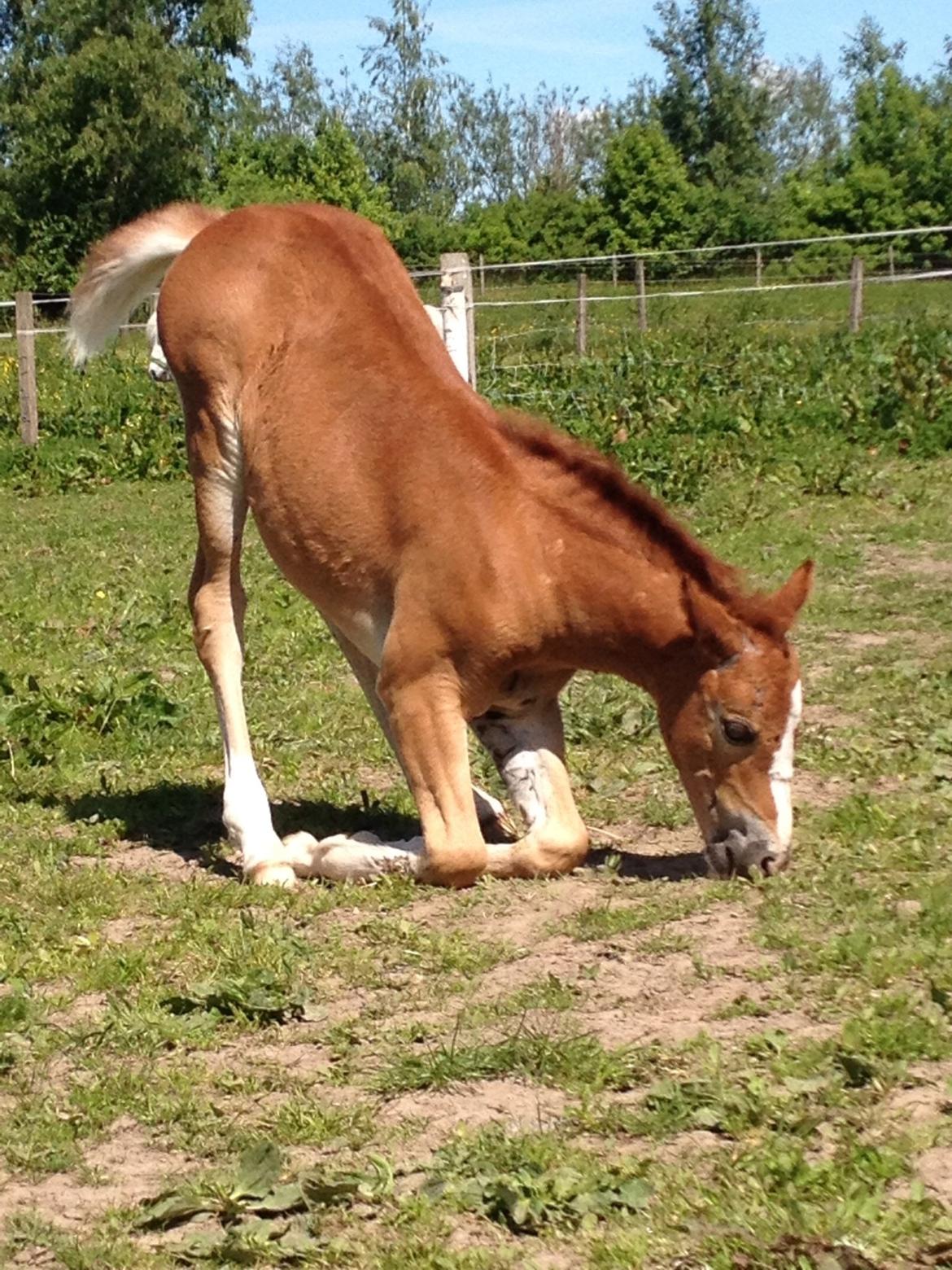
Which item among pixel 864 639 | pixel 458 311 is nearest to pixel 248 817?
pixel 864 639

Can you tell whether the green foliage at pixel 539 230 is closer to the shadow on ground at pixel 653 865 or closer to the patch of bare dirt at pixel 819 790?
the patch of bare dirt at pixel 819 790

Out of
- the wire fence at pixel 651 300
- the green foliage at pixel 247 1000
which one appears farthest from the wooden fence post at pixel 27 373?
the green foliage at pixel 247 1000

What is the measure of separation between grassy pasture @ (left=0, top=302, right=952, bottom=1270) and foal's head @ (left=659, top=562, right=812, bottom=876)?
0.58 feet

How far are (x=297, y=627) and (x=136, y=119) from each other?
37.1 metres

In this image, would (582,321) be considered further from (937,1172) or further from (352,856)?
(937,1172)

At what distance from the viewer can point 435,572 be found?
5410 mm

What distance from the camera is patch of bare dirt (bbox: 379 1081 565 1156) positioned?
11.8ft

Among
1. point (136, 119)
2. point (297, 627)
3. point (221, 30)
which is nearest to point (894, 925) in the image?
point (297, 627)

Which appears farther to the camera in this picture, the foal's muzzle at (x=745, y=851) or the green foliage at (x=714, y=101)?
the green foliage at (x=714, y=101)

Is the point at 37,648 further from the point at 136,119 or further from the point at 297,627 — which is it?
the point at 136,119

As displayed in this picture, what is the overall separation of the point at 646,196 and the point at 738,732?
44563mm

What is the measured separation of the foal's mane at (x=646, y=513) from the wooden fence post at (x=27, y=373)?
12.1 metres

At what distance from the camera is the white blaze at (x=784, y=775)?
513 centimetres

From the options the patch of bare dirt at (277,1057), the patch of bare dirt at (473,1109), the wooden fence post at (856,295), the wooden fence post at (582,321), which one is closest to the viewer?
the patch of bare dirt at (473,1109)
